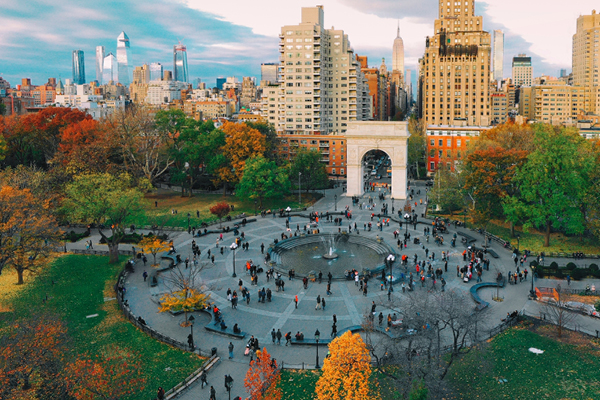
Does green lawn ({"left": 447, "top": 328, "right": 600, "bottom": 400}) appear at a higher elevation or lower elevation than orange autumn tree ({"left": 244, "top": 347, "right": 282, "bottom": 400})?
lower

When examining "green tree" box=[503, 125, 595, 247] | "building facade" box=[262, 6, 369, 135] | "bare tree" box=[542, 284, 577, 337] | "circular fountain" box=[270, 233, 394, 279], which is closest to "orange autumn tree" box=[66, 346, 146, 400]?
"circular fountain" box=[270, 233, 394, 279]

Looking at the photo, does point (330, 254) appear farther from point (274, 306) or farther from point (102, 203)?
point (102, 203)

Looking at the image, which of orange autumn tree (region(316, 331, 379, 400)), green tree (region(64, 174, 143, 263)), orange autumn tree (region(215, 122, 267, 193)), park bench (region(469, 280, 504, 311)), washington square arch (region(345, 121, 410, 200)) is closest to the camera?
orange autumn tree (region(316, 331, 379, 400))

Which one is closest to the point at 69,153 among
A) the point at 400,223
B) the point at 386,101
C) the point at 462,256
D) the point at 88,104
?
the point at 400,223

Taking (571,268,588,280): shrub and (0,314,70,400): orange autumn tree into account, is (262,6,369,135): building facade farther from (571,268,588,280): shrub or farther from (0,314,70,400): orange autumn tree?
(0,314,70,400): orange autumn tree

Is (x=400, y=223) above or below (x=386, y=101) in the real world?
below

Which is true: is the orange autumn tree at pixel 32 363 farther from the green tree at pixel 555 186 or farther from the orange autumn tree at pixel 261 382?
the green tree at pixel 555 186

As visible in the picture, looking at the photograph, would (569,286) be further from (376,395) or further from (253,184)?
(253,184)
